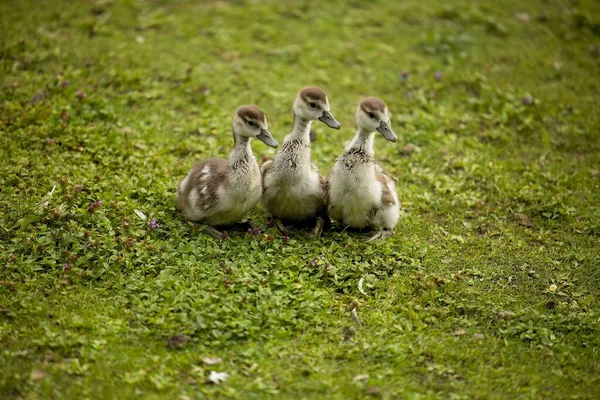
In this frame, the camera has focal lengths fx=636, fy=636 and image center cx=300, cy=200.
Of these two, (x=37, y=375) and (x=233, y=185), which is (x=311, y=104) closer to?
(x=233, y=185)

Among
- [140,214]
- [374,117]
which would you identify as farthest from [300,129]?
[140,214]

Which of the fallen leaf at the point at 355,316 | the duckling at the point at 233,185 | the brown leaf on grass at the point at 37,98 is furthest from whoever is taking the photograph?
the brown leaf on grass at the point at 37,98

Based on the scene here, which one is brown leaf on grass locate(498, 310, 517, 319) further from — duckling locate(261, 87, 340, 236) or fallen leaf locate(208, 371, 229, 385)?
fallen leaf locate(208, 371, 229, 385)

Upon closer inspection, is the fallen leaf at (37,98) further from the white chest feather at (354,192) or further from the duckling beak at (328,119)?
the white chest feather at (354,192)

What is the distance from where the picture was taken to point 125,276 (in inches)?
222

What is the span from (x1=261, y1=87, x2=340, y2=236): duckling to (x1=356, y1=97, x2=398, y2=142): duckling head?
1.00ft

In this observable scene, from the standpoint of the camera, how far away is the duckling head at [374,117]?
623 centimetres

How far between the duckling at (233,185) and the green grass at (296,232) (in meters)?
0.26

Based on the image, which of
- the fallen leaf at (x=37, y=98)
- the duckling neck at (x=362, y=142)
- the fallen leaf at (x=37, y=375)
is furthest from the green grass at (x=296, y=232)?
the duckling neck at (x=362, y=142)

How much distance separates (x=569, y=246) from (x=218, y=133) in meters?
4.43

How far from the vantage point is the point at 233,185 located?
6.03 meters

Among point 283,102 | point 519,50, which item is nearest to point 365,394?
point 283,102

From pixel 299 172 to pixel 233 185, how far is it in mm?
662

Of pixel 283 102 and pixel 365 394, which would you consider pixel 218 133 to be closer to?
pixel 283 102
